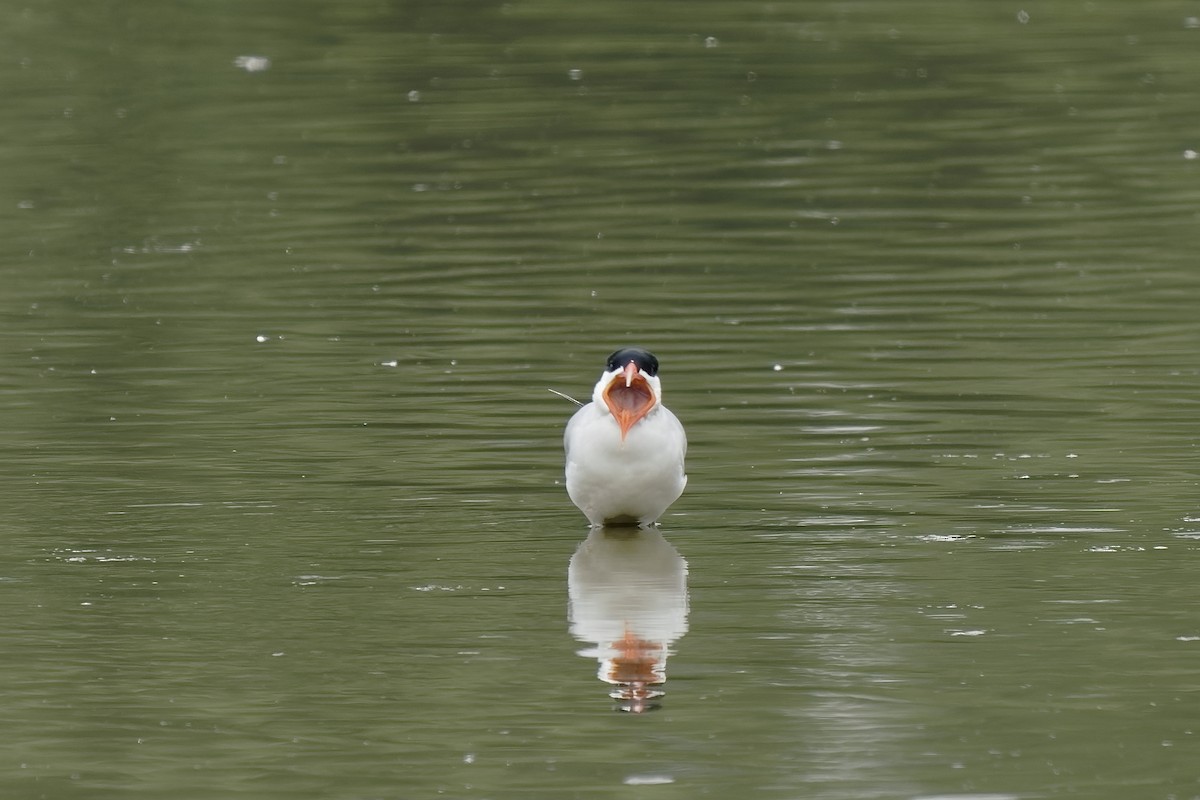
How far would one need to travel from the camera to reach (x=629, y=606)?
9359 millimetres

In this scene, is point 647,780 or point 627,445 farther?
point 627,445

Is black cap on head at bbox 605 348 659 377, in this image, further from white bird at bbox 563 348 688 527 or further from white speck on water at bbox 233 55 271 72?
white speck on water at bbox 233 55 271 72

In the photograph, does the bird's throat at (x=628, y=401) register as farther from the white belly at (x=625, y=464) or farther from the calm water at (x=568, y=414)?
the calm water at (x=568, y=414)

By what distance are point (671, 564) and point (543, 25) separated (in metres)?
24.0

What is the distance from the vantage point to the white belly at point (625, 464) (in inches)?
403

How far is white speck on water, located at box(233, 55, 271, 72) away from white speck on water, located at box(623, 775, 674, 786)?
23.6m

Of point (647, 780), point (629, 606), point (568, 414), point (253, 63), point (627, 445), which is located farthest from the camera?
point (253, 63)

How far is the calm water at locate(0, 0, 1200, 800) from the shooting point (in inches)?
306

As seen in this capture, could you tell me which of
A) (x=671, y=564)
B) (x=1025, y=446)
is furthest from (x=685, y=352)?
(x=671, y=564)

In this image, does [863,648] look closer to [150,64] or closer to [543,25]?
[150,64]

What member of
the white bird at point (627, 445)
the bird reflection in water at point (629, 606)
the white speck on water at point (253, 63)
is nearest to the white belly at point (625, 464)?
the white bird at point (627, 445)

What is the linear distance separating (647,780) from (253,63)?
24.2 metres

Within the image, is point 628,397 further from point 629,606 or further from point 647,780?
point 647,780

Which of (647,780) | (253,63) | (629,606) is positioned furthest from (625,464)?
(253,63)
